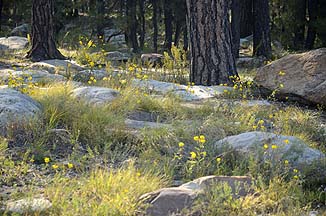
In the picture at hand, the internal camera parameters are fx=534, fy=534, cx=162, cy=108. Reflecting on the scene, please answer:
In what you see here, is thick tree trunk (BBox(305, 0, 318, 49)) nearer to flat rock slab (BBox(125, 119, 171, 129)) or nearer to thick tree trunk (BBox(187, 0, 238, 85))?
thick tree trunk (BBox(187, 0, 238, 85))

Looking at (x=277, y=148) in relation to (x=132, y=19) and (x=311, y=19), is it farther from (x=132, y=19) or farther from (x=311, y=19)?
(x=311, y=19)

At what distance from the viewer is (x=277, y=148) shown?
4340 millimetres

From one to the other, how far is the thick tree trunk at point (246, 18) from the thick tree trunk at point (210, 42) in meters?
10.7

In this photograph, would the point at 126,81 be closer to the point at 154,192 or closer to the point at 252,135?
the point at 252,135

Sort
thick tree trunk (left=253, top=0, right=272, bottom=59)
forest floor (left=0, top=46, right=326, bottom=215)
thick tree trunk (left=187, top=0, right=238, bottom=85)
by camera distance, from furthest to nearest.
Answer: thick tree trunk (left=253, top=0, right=272, bottom=59)
thick tree trunk (left=187, top=0, right=238, bottom=85)
forest floor (left=0, top=46, right=326, bottom=215)

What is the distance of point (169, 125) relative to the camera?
17.4 feet

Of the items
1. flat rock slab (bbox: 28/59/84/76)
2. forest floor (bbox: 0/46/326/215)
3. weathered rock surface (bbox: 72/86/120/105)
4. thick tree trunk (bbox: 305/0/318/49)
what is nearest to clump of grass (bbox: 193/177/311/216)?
forest floor (bbox: 0/46/326/215)

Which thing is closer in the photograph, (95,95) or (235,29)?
(95,95)

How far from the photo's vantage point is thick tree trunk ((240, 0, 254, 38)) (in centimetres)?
1980

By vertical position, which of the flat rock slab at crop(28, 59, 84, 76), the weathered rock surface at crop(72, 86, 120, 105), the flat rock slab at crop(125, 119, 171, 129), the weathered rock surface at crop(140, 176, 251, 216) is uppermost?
the weathered rock surface at crop(72, 86, 120, 105)

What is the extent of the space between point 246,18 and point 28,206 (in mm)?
18772

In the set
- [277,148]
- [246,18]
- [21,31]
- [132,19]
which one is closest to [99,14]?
[132,19]

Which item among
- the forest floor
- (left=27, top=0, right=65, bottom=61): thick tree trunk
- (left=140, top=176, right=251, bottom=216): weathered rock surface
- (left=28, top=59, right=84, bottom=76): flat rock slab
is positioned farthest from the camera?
(left=27, top=0, right=65, bottom=61): thick tree trunk

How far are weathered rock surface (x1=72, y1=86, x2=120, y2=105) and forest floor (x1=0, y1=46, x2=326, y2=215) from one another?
2 centimetres
